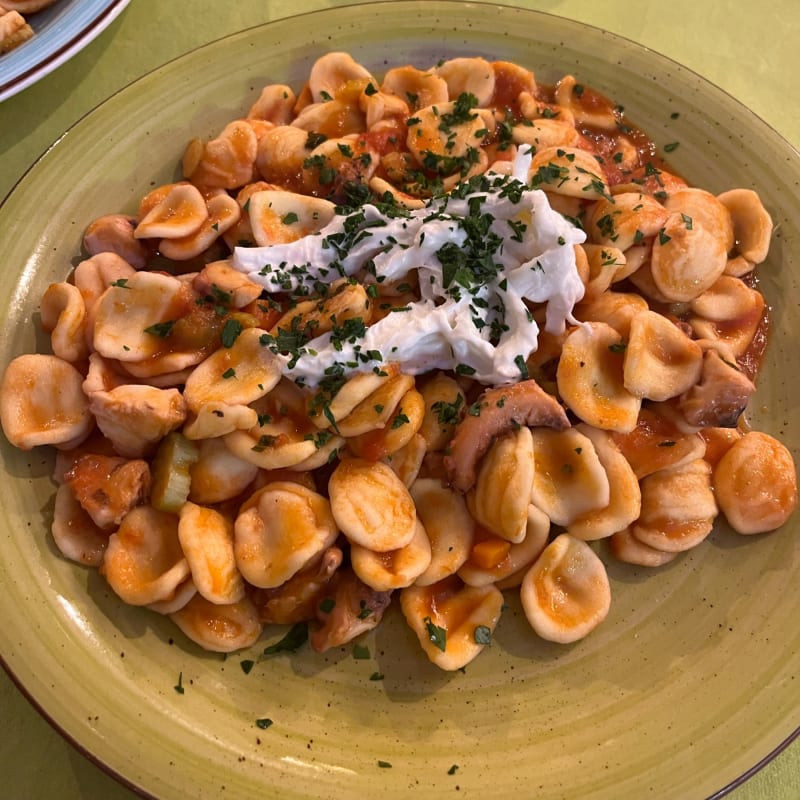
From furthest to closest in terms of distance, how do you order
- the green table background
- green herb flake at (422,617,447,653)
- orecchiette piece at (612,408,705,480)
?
the green table background < orecchiette piece at (612,408,705,480) < green herb flake at (422,617,447,653)

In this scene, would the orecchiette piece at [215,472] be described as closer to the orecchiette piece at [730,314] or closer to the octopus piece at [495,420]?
the octopus piece at [495,420]

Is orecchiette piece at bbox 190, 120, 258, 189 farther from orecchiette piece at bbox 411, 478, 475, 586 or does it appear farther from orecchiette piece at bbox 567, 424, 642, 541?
orecchiette piece at bbox 567, 424, 642, 541

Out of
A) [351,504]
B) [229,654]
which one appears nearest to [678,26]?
[351,504]

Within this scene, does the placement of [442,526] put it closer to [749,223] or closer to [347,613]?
[347,613]

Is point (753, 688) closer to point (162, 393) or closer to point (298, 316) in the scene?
point (298, 316)

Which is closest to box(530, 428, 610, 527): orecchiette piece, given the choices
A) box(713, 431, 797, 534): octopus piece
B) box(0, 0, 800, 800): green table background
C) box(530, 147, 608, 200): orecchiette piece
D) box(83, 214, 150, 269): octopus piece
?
box(713, 431, 797, 534): octopus piece

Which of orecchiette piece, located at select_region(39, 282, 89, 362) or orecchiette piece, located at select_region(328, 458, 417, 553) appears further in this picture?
orecchiette piece, located at select_region(39, 282, 89, 362)

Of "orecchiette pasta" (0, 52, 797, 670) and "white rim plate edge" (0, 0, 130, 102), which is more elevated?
"white rim plate edge" (0, 0, 130, 102)
